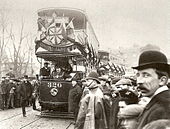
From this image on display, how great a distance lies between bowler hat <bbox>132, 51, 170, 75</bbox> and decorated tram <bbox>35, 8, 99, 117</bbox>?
618cm

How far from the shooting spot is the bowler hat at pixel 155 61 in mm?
1691

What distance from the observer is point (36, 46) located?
833cm

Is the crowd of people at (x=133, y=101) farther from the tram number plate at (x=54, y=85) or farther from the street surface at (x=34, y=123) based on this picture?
the tram number plate at (x=54, y=85)

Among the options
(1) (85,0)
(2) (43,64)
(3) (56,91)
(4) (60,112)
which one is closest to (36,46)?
(2) (43,64)

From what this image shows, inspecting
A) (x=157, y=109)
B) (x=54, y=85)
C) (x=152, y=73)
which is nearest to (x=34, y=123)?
(x=54, y=85)

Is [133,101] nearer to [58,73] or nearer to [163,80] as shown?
[163,80]

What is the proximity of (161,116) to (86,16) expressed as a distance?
714 centimetres

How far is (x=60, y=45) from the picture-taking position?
8.04 meters

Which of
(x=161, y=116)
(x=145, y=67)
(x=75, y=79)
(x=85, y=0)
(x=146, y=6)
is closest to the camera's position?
(x=161, y=116)

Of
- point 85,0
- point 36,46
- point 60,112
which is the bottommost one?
point 60,112

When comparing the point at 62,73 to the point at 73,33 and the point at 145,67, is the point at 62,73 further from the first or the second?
the point at 145,67

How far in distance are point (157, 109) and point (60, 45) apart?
6.71 m

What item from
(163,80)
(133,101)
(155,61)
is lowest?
(133,101)

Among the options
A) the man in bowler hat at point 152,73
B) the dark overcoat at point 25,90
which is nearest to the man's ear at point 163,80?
the man in bowler hat at point 152,73
